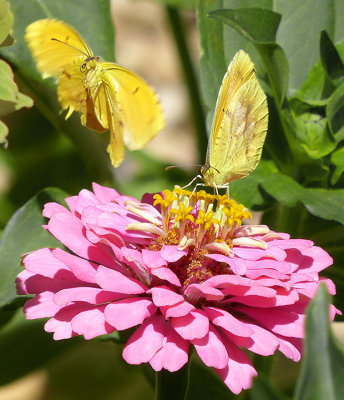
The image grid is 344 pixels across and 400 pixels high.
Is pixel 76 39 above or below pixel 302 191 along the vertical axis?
above

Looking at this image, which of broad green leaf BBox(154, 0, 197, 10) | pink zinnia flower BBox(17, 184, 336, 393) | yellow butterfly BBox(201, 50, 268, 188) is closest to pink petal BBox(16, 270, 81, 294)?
pink zinnia flower BBox(17, 184, 336, 393)

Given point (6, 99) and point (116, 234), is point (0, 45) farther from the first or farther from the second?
point (116, 234)

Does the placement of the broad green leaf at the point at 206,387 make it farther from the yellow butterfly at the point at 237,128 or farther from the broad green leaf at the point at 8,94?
the broad green leaf at the point at 8,94

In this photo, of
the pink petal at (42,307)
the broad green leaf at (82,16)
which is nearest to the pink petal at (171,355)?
the pink petal at (42,307)

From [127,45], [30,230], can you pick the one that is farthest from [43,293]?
[127,45]

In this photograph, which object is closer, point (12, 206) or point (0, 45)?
point (0, 45)

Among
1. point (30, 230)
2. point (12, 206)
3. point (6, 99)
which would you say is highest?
point (6, 99)

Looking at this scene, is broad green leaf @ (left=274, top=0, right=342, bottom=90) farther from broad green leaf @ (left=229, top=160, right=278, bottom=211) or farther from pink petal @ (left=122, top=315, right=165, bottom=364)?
pink petal @ (left=122, top=315, right=165, bottom=364)
